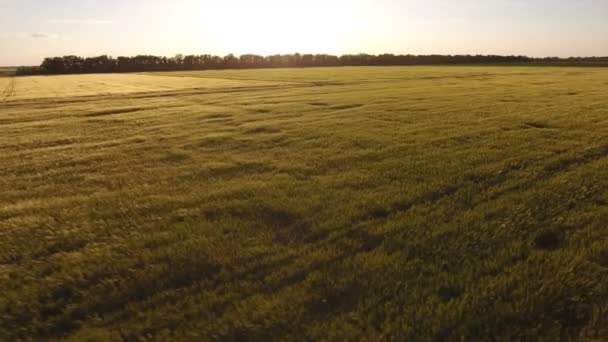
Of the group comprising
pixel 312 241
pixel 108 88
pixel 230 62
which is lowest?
pixel 312 241

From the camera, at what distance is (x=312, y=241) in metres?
5.69

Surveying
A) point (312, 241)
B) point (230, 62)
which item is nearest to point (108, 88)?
point (312, 241)

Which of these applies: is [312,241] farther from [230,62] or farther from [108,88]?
[230,62]

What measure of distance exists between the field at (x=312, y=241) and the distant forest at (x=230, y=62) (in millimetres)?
123512

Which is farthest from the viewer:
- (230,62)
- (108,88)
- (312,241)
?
(230,62)

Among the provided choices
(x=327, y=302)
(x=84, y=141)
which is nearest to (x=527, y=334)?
(x=327, y=302)

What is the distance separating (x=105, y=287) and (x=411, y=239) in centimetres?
393

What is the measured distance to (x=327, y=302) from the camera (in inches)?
168

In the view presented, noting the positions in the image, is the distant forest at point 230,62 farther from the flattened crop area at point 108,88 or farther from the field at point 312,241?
the field at point 312,241

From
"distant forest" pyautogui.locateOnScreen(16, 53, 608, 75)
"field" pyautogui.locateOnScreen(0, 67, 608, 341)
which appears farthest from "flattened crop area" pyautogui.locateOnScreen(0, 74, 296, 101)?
"distant forest" pyautogui.locateOnScreen(16, 53, 608, 75)

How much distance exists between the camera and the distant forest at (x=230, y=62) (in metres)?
118

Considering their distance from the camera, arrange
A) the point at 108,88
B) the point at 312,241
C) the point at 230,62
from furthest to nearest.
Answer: the point at 230,62
the point at 108,88
the point at 312,241

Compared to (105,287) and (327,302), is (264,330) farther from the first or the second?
(105,287)

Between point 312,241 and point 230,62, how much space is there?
453 feet
